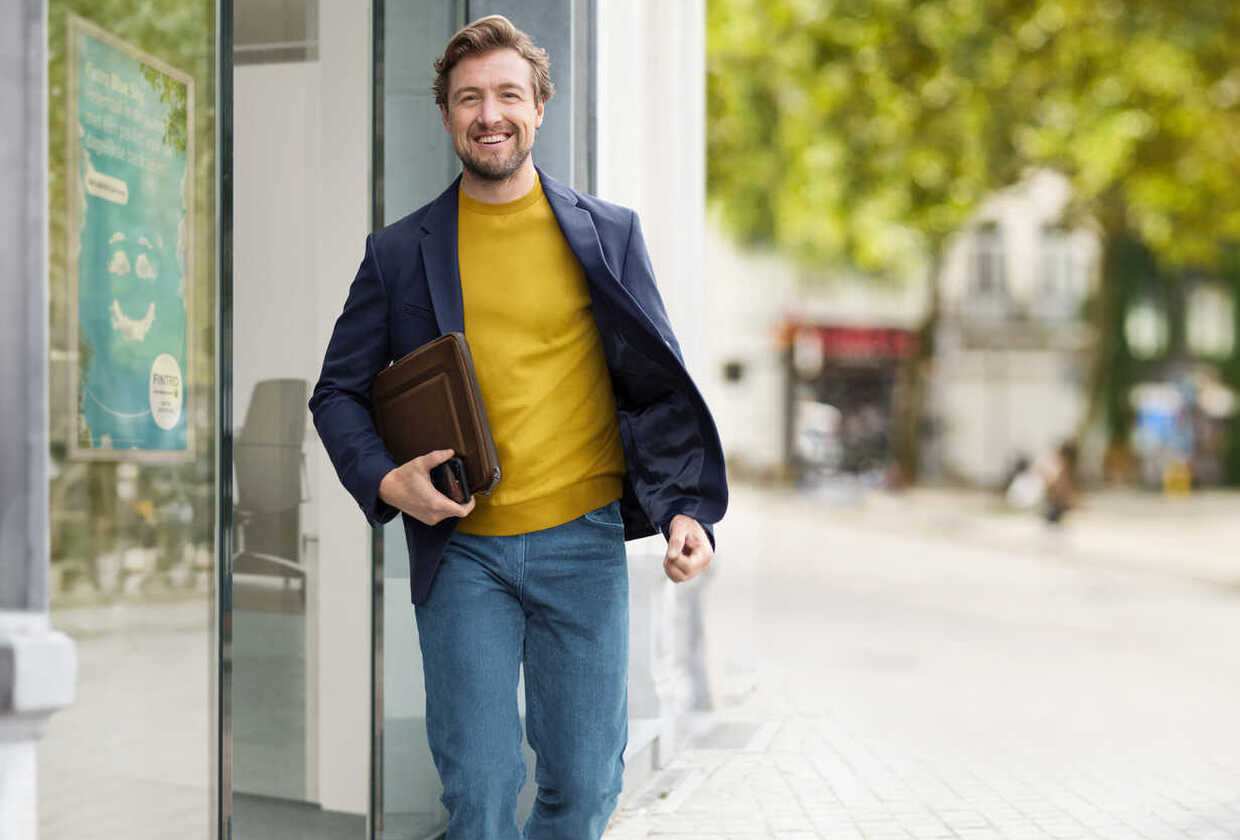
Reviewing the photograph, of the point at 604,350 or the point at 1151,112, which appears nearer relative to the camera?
the point at 604,350

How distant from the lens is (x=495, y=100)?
9.68 ft

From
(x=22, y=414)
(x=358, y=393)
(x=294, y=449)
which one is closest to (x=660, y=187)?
(x=294, y=449)

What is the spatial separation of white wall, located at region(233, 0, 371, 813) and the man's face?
3.07 feet

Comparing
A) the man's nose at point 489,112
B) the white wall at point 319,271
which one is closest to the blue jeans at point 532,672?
the man's nose at point 489,112

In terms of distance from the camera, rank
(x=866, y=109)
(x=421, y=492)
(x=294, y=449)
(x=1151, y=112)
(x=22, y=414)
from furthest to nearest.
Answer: (x=866, y=109) < (x=1151, y=112) < (x=294, y=449) < (x=421, y=492) < (x=22, y=414)

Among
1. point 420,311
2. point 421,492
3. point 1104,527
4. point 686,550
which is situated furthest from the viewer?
point 1104,527

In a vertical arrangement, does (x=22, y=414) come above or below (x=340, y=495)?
above

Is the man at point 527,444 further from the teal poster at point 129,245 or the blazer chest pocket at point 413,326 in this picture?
the teal poster at point 129,245

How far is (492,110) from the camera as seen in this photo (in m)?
2.94

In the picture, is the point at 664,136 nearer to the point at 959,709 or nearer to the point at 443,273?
the point at 959,709

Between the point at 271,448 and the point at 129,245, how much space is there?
772 mm

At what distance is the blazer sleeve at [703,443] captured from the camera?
302 cm

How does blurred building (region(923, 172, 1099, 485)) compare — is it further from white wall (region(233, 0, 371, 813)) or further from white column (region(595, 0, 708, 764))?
white wall (region(233, 0, 371, 813))

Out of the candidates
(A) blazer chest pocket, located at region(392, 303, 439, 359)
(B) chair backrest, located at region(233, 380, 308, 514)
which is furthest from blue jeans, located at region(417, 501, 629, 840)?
(B) chair backrest, located at region(233, 380, 308, 514)
